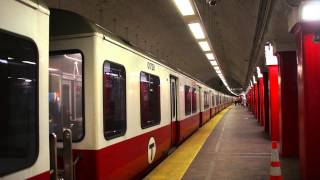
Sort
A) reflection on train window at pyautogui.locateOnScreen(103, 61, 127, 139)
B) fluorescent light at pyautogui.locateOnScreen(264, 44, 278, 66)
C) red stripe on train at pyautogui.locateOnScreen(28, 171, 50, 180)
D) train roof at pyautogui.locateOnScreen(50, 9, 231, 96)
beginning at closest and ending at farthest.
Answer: red stripe on train at pyautogui.locateOnScreen(28, 171, 50, 180) → train roof at pyautogui.locateOnScreen(50, 9, 231, 96) → reflection on train window at pyautogui.locateOnScreen(103, 61, 127, 139) → fluorescent light at pyautogui.locateOnScreen(264, 44, 278, 66)

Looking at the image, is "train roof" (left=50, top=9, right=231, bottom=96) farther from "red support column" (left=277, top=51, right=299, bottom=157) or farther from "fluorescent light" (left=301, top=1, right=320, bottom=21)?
"red support column" (left=277, top=51, right=299, bottom=157)

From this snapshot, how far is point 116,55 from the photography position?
5.22 m

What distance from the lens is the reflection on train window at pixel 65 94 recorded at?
15.3 feet

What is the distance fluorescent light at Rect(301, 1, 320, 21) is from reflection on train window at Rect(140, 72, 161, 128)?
2884 millimetres

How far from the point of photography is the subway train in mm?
2857

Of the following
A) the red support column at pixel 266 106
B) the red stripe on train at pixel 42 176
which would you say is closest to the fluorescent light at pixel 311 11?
the red stripe on train at pixel 42 176

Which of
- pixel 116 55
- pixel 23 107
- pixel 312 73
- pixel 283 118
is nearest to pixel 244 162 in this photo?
pixel 283 118

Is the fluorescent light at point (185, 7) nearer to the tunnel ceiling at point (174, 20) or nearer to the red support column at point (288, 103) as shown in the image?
the tunnel ceiling at point (174, 20)

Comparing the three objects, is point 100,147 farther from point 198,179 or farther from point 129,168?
point 198,179

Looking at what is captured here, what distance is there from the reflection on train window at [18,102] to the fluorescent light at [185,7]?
4002mm

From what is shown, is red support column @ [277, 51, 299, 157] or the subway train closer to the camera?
the subway train

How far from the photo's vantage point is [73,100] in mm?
4742

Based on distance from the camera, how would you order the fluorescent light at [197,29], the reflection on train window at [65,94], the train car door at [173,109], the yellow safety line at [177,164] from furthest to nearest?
the train car door at [173,109] → the fluorescent light at [197,29] → the yellow safety line at [177,164] → the reflection on train window at [65,94]

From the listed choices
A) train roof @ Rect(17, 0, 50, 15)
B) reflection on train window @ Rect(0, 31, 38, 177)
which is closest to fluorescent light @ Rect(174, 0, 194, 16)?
train roof @ Rect(17, 0, 50, 15)
